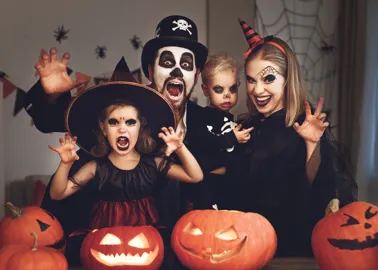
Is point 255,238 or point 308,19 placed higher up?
point 308,19

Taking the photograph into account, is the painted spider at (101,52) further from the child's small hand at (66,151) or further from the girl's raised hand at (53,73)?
the child's small hand at (66,151)

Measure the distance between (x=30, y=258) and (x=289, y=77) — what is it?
945 mm

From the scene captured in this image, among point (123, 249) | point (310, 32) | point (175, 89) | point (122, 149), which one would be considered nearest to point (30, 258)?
Answer: point (123, 249)

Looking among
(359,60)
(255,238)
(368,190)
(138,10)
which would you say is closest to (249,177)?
(255,238)

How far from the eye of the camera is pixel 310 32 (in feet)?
5.00

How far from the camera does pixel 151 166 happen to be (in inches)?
57.9

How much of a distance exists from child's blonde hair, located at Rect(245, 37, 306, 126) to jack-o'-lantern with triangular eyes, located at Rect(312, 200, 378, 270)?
1.12ft

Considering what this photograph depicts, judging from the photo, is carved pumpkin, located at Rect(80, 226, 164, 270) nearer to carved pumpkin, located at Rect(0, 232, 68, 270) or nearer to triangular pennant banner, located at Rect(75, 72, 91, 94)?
carved pumpkin, located at Rect(0, 232, 68, 270)

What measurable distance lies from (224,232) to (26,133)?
732 millimetres

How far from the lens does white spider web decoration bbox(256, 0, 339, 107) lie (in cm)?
150

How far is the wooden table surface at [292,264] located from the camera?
1399 mm

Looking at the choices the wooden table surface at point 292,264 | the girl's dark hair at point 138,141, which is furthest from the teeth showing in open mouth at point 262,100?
the wooden table surface at point 292,264

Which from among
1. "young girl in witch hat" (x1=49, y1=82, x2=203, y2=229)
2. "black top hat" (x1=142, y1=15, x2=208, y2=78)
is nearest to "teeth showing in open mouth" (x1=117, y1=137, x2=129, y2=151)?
"young girl in witch hat" (x1=49, y1=82, x2=203, y2=229)

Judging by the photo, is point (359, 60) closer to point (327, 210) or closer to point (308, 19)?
Answer: point (308, 19)
